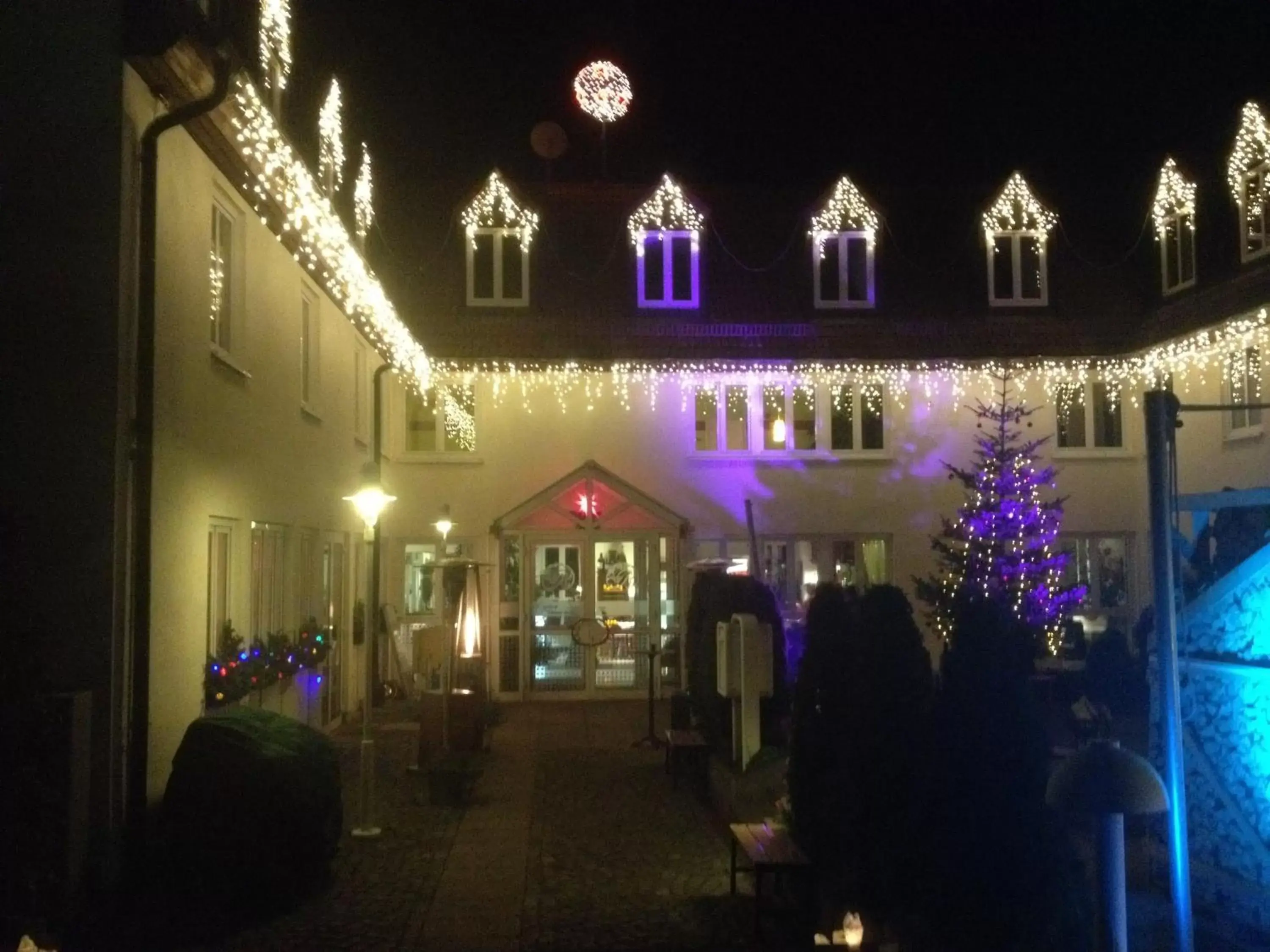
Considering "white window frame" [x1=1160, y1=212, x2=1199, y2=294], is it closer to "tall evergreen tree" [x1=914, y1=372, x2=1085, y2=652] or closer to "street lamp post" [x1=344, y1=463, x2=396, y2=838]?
"tall evergreen tree" [x1=914, y1=372, x2=1085, y2=652]

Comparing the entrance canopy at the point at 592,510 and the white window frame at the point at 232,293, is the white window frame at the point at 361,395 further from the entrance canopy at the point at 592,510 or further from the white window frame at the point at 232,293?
the white window frame at the point at 232,293

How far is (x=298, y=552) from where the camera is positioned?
1394 centimetres

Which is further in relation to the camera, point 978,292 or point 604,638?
point 978,292

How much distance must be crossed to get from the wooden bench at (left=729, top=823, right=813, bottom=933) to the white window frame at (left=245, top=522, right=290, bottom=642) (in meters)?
5.39

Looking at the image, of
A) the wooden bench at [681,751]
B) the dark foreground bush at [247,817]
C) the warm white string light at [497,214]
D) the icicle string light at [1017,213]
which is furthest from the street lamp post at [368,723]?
the icicle string light at [1017,213]

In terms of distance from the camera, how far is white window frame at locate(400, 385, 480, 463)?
796 inches

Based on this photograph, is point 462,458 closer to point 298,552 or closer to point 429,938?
point 298,552

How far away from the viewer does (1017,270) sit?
21.8 meters

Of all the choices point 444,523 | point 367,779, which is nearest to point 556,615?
point 444,523

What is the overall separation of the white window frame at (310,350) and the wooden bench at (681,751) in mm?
5707

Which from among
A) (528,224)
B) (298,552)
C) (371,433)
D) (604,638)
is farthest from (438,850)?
(528,224)

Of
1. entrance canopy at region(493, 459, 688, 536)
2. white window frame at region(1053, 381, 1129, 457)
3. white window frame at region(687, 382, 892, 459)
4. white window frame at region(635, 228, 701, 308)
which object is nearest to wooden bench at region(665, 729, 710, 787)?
entrance canopy at region(493, 459, 688, 536)

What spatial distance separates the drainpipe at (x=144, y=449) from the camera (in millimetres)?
8250

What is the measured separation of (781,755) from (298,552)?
637 cm
